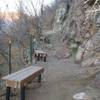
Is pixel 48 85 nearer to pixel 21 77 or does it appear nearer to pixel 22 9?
pixel 21 77

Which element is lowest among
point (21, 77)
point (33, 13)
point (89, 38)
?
point (21, 77)

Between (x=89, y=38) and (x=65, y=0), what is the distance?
1056cm

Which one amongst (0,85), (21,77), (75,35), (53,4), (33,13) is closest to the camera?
(21,77)

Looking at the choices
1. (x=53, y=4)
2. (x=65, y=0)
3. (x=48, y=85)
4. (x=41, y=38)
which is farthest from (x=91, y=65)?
(x=53, y=4)

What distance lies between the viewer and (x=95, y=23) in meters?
10.3

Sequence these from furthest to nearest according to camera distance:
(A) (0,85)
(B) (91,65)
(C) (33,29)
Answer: (C) (33,29) < (B) (91,65) < (A) (0,85)

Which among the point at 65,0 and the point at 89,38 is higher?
the point at 65,0

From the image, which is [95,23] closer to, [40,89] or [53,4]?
[40,89]

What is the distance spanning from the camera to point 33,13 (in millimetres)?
18828

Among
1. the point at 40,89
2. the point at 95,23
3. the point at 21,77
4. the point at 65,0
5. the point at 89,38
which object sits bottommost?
the point at 40,89

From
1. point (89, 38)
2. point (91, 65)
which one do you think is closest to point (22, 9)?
point (89, 38)

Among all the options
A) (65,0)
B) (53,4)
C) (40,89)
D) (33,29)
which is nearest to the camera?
(40,89)

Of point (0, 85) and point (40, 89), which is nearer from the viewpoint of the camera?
point (40, 89)

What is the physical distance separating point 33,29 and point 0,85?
36.4ft
